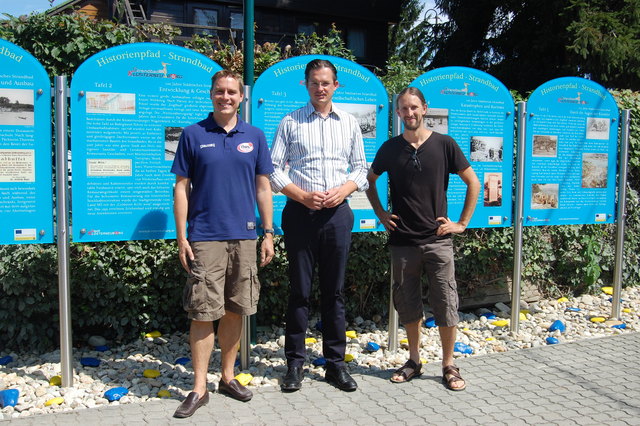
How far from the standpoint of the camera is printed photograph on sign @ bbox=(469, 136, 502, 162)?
4922 mm

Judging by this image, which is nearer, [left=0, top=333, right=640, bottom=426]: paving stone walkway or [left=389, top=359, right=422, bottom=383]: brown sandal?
[left=0, top=333, right=640, bottom=426]: paving stone walkway

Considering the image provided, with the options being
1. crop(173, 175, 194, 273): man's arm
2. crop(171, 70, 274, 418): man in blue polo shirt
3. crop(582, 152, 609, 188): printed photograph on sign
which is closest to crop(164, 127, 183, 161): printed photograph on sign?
crop(171, 70, 274, 418): man in blue polo shirt

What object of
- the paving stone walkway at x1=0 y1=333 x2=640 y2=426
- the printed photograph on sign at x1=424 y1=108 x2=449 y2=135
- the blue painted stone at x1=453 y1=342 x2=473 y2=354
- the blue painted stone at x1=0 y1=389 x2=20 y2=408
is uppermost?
the printed photograph on sign at x1=424 y1=108 x2=449 y2=135

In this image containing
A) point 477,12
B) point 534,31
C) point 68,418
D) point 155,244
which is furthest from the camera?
point 477,12

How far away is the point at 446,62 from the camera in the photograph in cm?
1661

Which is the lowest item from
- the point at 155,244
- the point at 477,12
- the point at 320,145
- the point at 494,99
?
the point at 155,244

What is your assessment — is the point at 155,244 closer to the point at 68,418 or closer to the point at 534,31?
the point at 68,418

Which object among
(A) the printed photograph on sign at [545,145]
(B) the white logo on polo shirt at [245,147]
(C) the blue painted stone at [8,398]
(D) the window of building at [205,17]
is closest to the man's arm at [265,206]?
(B) the white logo on polo shirt at [245,147]

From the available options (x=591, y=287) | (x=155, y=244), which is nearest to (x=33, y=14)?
(x=155, y=244)

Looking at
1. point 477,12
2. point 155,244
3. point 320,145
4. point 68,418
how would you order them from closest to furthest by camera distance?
point 68,418 → point 320,145 → point 155,244 → point 477,12

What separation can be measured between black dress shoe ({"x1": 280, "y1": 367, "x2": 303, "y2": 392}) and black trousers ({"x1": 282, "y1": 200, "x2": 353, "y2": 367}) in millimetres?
41

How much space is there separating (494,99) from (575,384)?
236 centimetres

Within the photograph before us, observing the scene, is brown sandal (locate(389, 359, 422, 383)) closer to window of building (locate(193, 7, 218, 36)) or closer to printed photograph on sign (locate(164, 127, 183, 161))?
printed photograph on sign (locate(164, 127, 183, 161))

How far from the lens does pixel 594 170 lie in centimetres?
551
